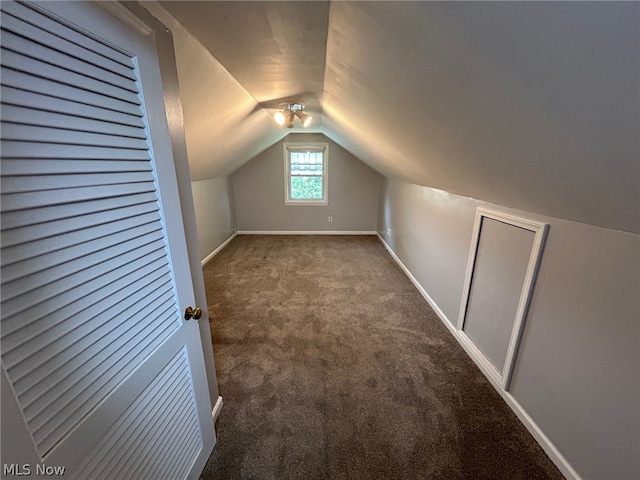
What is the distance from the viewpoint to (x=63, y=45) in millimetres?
589

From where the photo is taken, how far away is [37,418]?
56cm

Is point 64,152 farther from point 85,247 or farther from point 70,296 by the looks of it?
point 70,296

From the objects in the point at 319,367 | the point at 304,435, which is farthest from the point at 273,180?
the point at 304,435

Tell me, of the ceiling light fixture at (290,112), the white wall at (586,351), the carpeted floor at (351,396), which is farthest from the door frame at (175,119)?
the white wall at (586,351)

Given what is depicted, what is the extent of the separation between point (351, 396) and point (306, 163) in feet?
14.8

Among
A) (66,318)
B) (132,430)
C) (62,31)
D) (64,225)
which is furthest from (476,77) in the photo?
(132,430)

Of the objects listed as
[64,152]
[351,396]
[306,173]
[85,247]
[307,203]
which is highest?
[64,152]

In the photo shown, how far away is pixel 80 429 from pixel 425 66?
4.96 ft

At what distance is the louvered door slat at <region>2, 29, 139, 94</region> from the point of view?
1.65ft

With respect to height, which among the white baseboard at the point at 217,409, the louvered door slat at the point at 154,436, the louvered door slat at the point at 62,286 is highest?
the louvered door slat at the point at 62,286

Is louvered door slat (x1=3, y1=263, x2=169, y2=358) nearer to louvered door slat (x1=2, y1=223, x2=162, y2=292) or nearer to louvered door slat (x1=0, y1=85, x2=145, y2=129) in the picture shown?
louvered door slat (x1=2, y1=223, x2=162, y2=292)

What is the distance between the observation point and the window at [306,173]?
5.28 metres

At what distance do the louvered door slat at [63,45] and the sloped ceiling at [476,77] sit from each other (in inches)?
20.4

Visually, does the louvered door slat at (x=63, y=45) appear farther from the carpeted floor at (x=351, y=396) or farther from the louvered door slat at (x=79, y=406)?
the carpeted floor at (x=351, y=396)
